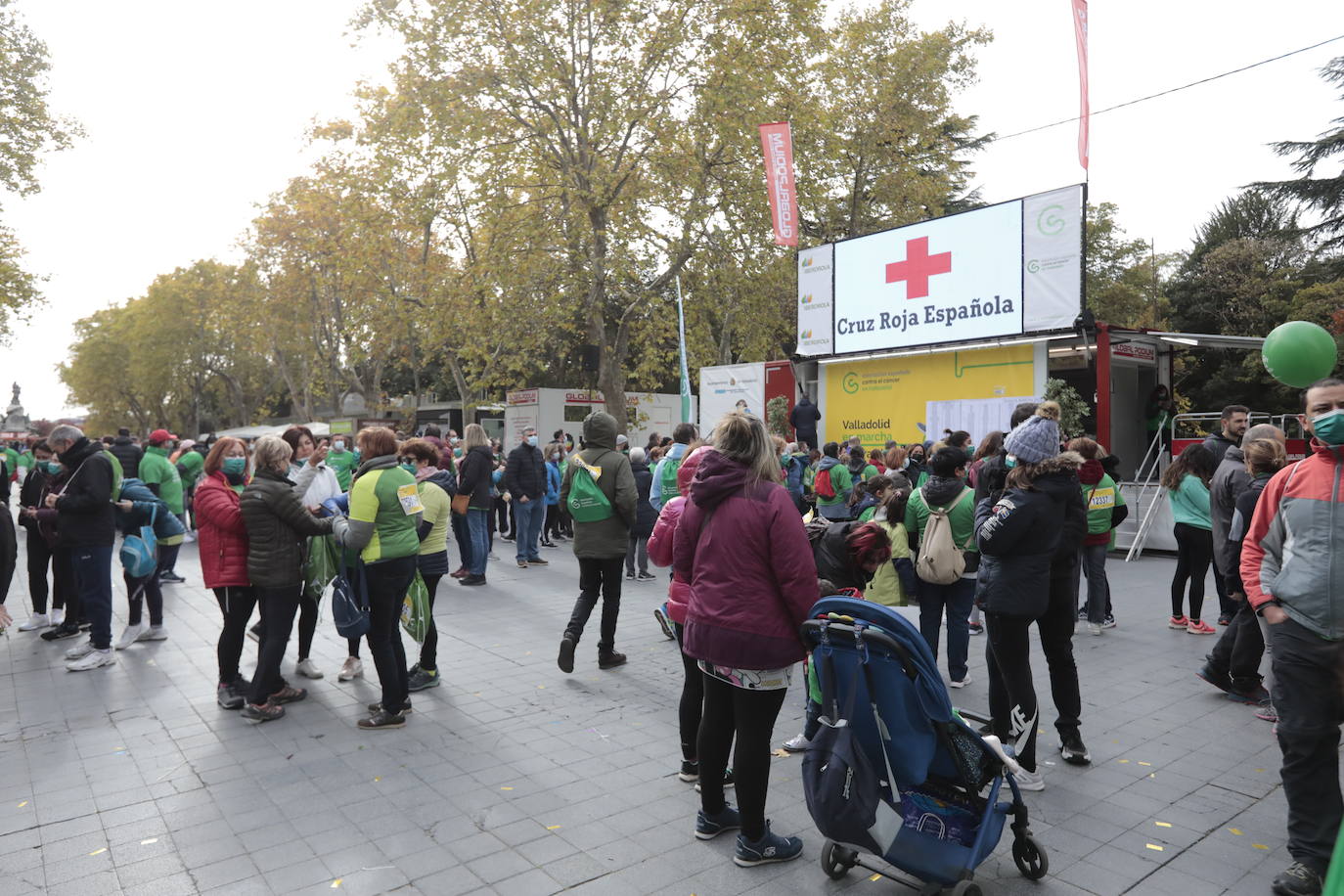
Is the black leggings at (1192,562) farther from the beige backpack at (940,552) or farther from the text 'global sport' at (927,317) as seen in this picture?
the text 'global sport' at (927,317)

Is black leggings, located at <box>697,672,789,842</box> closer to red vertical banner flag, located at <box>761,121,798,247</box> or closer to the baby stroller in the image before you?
the baby stroller

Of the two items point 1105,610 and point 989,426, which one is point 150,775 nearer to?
point 1105,610

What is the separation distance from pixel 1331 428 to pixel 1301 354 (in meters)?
3.08

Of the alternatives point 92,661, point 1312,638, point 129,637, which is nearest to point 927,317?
point 1312,638

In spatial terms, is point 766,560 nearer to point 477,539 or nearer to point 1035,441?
point 1035,441

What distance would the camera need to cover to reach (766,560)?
3.25 meters

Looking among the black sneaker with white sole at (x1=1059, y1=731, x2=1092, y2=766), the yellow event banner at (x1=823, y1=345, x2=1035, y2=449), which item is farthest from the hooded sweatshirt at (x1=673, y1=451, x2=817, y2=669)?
the yellow event banner at (x1=823, y1=345, x2=1035, y2=449)

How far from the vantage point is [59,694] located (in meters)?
5.90

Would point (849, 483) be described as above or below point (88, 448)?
below

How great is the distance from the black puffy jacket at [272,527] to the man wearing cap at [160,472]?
5.26 meters

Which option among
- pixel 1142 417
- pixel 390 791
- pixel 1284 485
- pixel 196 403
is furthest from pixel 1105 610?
pixel 196 403

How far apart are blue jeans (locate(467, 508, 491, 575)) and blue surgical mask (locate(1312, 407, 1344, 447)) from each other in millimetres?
8794

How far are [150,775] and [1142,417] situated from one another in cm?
1780

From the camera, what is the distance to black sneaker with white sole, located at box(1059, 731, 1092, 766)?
4465 millimetres
